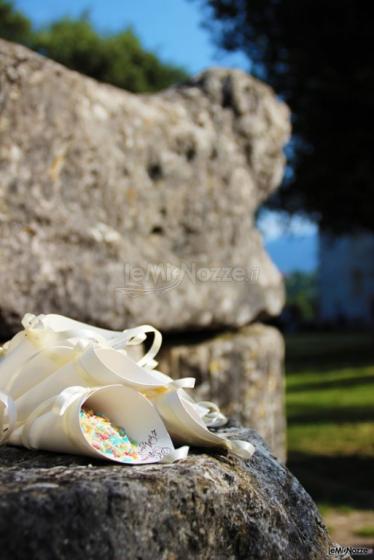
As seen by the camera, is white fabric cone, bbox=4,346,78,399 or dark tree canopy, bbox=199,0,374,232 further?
dark tree canopy, bbox=199,0,374,232

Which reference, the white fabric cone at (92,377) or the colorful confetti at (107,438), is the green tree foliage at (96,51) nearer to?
the white fabric cone at (92,377)

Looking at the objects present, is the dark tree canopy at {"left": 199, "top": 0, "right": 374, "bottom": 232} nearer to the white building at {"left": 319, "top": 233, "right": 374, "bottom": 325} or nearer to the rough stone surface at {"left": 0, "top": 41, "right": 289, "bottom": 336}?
the rough stone surface at {"left": 0, "top": 41, "right": 289, "bottom": 336}

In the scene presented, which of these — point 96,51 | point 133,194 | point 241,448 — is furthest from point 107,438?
point 96,51

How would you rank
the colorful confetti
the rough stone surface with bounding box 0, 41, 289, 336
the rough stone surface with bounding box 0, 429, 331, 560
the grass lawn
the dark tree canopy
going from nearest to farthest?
the rough stone surface with bounding box 0, 429, 331, 560 → the colorful confetti → the rough stone surface with bounding box 0, 41, 289, 336 → the grass lawn → the dark tree canopy

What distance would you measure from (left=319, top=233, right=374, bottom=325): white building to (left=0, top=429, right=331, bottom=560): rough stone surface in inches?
1270

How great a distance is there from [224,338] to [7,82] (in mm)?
1737

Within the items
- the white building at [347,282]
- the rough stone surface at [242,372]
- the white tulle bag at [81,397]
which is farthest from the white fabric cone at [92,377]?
the white building at [347,282]

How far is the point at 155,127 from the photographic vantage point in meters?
4.19

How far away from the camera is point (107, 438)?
1.82m

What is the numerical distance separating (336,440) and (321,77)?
6.04m

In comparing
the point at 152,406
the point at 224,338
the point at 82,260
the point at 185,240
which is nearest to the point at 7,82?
the point at 82,260

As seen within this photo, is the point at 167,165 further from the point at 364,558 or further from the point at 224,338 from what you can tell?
the point at 364,558

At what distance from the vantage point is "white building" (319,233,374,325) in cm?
3509

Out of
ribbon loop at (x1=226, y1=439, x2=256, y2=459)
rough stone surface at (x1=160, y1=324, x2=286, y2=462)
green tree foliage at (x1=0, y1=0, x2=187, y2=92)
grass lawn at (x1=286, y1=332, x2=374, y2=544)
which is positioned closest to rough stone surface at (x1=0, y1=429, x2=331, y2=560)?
ribbon loop at (x1=226, y1=439, x2=256, y2=459)
